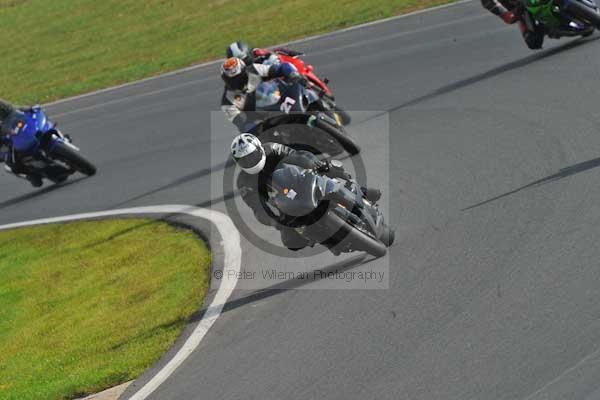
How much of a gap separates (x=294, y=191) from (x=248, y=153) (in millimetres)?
531

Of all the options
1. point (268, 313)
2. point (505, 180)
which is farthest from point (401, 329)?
point (505, 180)

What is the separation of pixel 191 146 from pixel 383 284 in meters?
8.46

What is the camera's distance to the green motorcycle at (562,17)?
1510cm

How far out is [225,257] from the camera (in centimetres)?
1107

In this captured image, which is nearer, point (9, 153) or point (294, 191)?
point (294, 191)

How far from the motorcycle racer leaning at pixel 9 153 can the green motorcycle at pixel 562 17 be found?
27.3 feet

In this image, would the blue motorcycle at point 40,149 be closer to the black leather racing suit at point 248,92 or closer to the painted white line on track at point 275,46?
the black leather racing suit at point 248,92

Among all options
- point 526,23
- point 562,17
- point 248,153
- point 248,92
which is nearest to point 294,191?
point 248,153

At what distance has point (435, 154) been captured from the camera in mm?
12484

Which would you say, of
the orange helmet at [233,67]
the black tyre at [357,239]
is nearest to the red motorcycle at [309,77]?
the orange helmet at [233,67]

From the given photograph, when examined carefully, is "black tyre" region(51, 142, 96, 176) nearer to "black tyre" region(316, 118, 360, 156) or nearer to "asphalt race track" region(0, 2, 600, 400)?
"asphalt race track" region(0, 2, 600, 400)

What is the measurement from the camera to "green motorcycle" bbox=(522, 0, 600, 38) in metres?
15.1

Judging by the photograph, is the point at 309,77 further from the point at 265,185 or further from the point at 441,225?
the point at 265,185

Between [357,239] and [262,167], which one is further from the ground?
[262,167]
